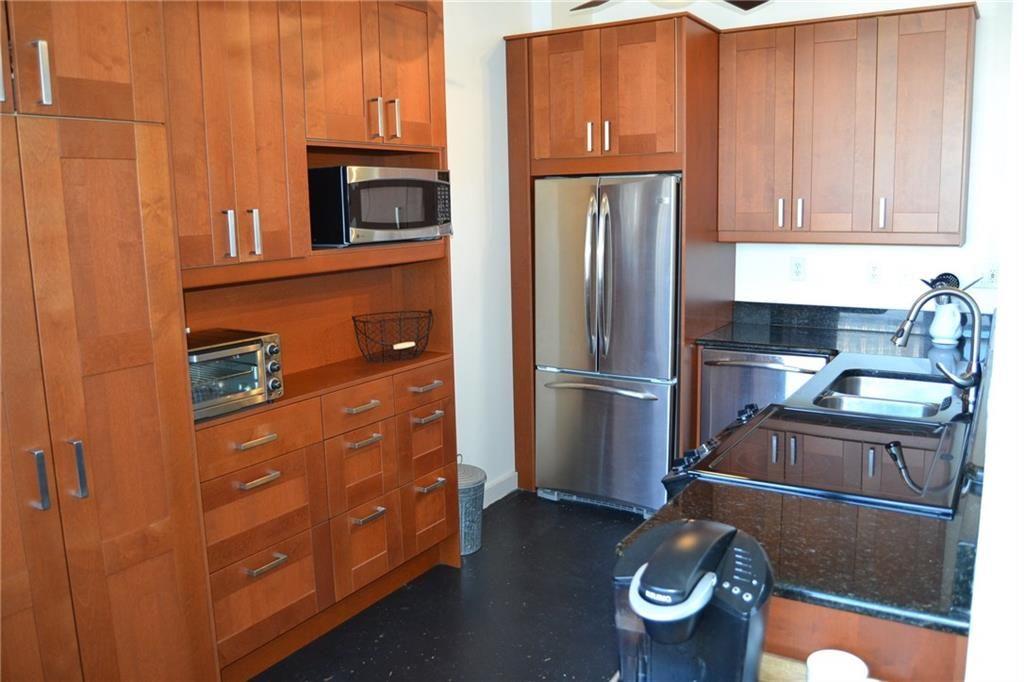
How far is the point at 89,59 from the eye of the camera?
2.10m

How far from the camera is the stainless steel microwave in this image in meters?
2.95

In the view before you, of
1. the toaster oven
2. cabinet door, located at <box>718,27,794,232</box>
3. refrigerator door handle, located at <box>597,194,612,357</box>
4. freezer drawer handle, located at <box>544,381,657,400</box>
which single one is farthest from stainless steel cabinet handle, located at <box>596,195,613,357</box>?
the toaster oven

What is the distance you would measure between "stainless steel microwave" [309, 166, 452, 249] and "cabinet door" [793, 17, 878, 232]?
70.0 inches

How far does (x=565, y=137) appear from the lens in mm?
4121

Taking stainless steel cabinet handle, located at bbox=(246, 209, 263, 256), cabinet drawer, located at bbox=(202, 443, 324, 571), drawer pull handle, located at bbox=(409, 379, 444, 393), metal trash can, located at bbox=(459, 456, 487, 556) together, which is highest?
stainless steel cabinet handle, located at bbox=(246, 209, 263, 256)

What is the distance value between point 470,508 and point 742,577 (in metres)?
2.72

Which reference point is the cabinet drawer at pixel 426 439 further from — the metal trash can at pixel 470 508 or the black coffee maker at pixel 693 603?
the black coffee maker at pixel 693 603

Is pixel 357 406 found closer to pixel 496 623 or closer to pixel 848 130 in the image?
pixel 496 623

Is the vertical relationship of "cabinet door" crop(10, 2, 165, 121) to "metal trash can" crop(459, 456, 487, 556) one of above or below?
above

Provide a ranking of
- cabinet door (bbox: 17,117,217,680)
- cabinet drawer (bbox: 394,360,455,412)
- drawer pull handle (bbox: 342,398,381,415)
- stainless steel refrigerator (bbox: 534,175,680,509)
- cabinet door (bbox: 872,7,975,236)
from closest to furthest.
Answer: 1. cabinet door (bbox: 17,117,217,680)
2. drawer pull handle (bbox: 342,398,381,415)
3. cabinet drawer (bbox: 394,360,455,412)
4. cabinet door (bbox: 872,7,975,236)
5. stainless steel refrigerator (bbox: 534,175,680,509)

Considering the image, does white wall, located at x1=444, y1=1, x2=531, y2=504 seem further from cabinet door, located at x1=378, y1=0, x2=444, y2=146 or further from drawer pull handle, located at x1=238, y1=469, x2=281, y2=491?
drawer pull handle, located at x1=238, y1=469, x2=281, y2=491

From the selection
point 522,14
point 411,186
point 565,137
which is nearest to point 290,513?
point 411,186

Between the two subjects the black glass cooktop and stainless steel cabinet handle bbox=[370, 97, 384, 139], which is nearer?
the black glass cooktop

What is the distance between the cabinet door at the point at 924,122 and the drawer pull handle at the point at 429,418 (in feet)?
6.95
